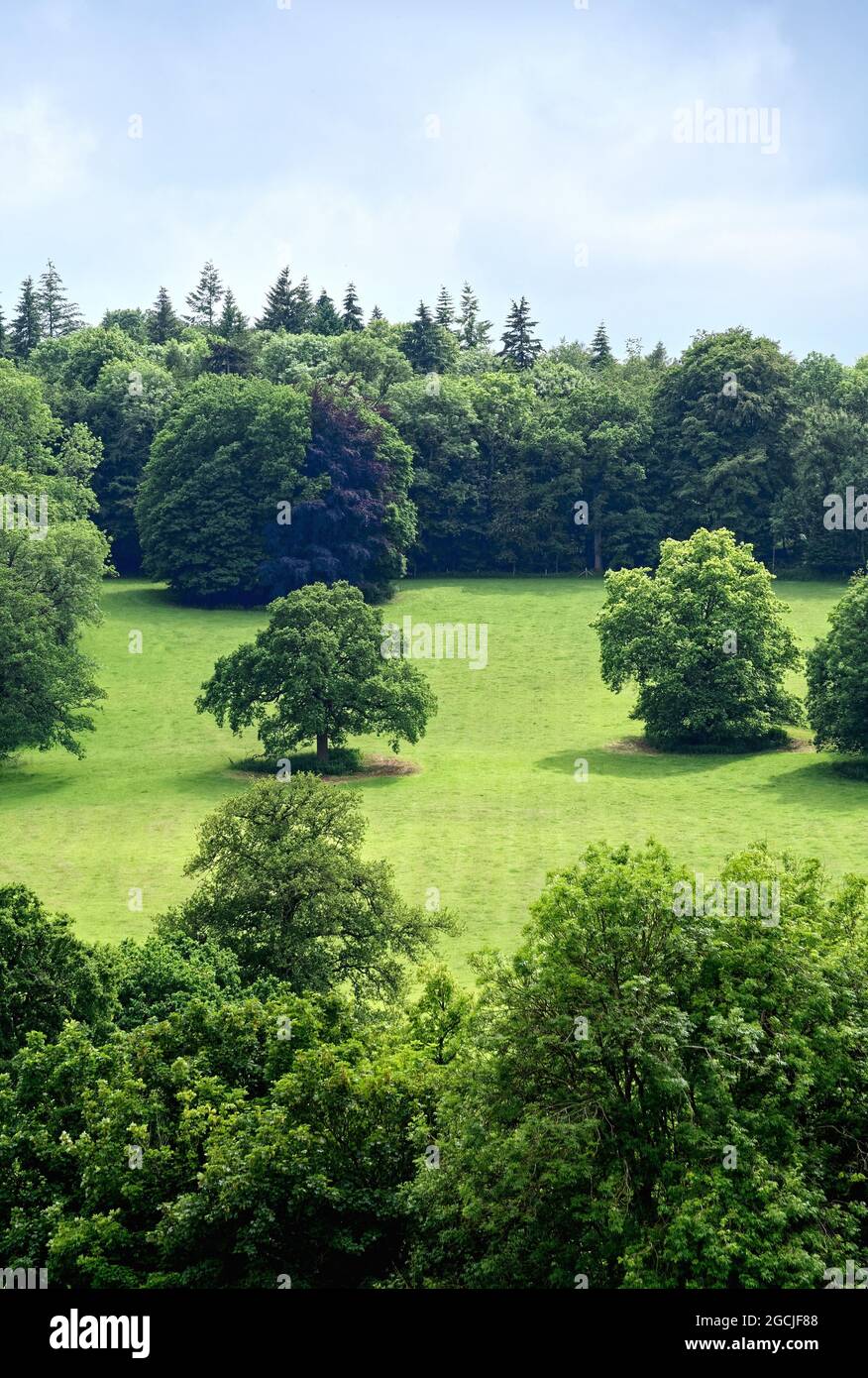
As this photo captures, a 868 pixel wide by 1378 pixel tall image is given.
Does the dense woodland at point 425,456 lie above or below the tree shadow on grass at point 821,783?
above

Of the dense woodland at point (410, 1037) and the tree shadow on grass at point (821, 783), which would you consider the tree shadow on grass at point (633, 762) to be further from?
the tree shadow on grass at point (821, 783)

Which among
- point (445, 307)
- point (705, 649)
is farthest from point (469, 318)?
point (705, 649)

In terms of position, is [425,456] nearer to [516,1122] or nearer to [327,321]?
[327,321]

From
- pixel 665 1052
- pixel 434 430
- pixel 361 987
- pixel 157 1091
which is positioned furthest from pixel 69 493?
pixel 665 1052

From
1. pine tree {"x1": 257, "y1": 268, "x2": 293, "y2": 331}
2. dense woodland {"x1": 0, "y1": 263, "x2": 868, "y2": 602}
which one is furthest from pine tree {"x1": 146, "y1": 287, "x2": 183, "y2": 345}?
dense woodland {"x1": 0, "y1": 263, "x2": 868, "y2": 602}

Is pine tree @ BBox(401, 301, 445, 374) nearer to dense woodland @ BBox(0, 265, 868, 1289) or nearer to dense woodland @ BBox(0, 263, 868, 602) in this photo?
dense woodland @ BBox(0, 263, 868, 602)

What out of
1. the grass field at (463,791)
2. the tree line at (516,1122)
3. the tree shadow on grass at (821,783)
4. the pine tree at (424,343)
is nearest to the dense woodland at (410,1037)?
the tree line at (516,1122)
